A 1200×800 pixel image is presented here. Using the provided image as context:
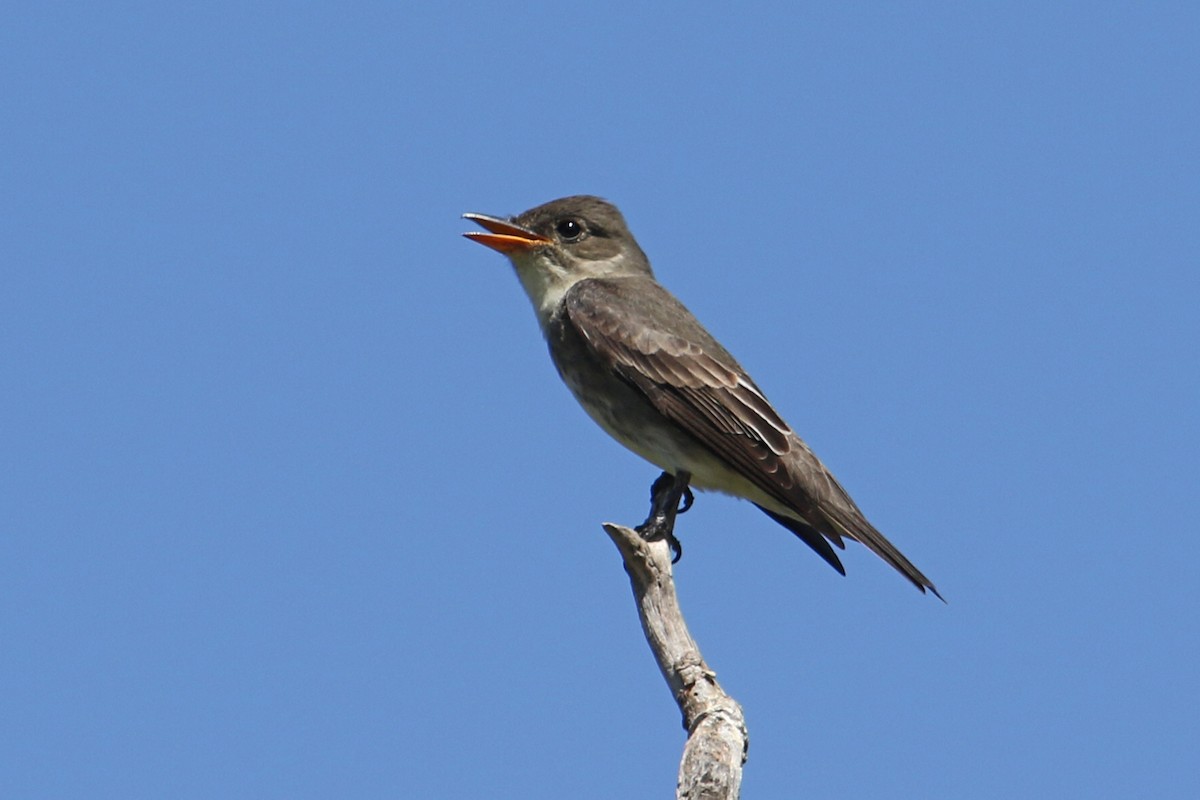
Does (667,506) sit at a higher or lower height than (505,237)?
lower

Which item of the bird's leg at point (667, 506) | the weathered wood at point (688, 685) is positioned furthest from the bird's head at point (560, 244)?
the weathered wood at point (688, 685)

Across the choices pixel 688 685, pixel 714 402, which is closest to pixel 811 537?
pixel 714 402

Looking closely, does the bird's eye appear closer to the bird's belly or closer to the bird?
the bird

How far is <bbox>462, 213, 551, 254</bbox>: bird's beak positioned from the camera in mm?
10516

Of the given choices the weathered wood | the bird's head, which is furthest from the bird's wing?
the weathered wood

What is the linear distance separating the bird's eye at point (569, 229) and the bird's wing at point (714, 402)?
0.60 metres

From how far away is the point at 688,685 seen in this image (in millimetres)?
7070

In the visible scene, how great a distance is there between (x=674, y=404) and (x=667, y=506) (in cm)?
65

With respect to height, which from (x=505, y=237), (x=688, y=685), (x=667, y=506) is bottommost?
(x=688, y=685)

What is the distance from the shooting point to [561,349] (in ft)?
33.5

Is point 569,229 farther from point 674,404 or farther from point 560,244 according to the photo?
point 674,404

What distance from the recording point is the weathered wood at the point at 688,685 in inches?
248

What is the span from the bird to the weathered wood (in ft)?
5.35

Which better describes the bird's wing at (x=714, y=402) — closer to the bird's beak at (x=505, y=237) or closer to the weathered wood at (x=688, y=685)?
the bird's beak at (x=505, y=237)
